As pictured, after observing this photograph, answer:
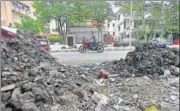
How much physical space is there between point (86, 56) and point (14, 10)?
102 cm

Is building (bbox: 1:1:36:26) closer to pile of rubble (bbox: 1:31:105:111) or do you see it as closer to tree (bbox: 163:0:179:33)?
pile of rubble (bbox: 1:31:105:111)

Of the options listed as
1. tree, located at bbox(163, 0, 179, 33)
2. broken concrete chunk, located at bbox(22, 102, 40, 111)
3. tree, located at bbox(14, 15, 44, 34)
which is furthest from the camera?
tree, located at bbox(14, 15, 44, 34)

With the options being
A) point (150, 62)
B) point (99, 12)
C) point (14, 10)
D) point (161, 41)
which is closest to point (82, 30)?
point (99, 12)

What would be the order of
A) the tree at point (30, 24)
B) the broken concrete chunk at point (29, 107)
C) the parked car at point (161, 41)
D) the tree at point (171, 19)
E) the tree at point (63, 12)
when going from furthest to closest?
the parked car at point (161, 41)
the tree at point (30, 24)
the tree at point (171, 19)
the tree at point (63, 12)
the broken concrete chunk at point (29, 107)

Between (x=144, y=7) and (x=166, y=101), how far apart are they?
2.64 ft

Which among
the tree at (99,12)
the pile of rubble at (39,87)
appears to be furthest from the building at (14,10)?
the tree at (99,12)

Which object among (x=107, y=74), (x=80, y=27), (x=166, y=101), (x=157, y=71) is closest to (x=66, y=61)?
(x=107, y=74)

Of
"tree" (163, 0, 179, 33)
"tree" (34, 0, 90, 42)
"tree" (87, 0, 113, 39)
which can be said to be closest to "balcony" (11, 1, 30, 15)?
"tree" (34, 0, 90, 42)

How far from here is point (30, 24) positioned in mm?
2539

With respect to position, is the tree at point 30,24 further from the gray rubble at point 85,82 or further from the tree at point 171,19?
the tree at point 171,19

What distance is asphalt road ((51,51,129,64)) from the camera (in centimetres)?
257

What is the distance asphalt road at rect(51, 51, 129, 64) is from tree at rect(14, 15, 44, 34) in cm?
32

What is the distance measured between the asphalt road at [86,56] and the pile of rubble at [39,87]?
90 mm

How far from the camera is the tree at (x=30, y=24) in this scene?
7.43ft
